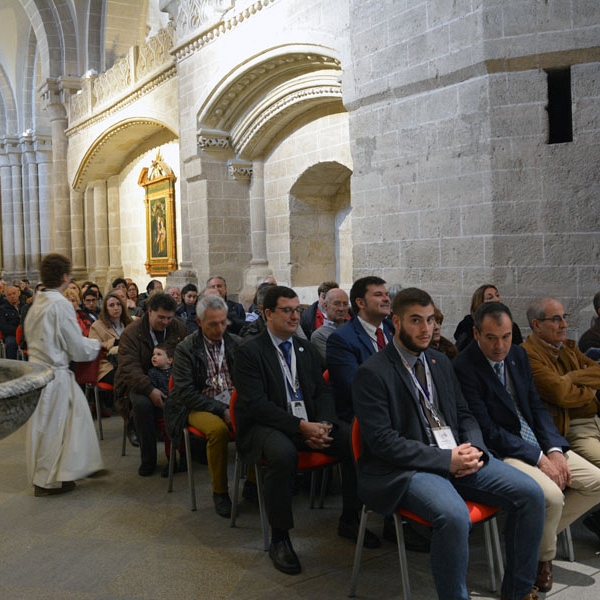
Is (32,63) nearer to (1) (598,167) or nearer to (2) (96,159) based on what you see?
(2) (96,159)

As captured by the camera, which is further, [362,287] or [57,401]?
[57,401]

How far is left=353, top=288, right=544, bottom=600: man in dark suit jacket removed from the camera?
7.94 ft

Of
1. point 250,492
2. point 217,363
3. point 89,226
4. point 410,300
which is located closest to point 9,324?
point 217,363

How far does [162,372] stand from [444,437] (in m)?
2.48

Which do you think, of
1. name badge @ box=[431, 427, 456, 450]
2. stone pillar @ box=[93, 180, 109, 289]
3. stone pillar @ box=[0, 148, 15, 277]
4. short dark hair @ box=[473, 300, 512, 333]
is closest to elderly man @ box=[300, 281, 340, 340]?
short dark hair @ box=[473, 300, 512, 333]

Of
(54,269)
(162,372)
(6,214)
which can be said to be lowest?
(162,372)

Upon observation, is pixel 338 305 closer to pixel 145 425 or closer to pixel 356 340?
pixel 356 340

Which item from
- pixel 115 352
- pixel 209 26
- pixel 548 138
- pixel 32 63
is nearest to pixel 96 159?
pixel 32 63

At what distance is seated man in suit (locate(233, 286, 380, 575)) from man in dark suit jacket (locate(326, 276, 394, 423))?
10 centimetres

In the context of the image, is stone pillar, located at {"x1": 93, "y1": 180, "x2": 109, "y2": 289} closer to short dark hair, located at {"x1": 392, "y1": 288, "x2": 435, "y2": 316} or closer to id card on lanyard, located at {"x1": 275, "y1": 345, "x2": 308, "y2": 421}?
id card on lanyard, located at {"x1": 275, "y1": 345, "x2": 308, "y2": 421}

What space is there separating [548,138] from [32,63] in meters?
15.6

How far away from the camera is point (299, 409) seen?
340 cm

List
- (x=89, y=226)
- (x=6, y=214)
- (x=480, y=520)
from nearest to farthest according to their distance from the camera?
(x=480, y=520) < (x=89, y=226) < (x=6, y=214)

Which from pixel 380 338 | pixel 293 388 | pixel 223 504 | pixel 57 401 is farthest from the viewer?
pixel 57 401
